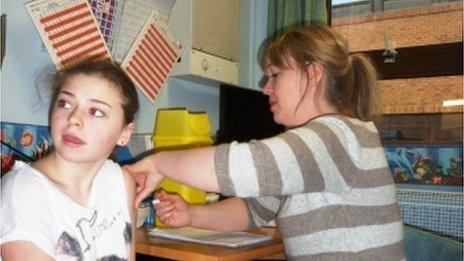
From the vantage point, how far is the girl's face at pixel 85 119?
1.05m

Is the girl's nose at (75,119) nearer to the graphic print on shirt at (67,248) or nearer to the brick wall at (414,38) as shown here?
the graphic print on shirt at (67,248)

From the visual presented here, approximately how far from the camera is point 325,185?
1037 mm

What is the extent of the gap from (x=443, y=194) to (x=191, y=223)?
1680mm

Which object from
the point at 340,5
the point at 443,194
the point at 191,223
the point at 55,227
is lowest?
the point at 443,194

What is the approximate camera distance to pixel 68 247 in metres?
1.00

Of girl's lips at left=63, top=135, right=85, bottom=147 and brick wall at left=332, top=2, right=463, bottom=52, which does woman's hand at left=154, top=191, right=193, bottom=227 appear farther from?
brick wall at left=332, top=2, right=463, bottom=52

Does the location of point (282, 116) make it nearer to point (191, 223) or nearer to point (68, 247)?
point (191, 223)

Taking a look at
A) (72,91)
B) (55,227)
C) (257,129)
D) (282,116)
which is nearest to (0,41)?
(72,91)

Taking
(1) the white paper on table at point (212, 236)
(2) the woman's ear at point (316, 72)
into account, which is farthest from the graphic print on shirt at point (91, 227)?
(2) the woman's ear at point (316, 72)

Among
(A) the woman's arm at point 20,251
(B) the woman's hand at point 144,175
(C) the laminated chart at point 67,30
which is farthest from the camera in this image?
(C) the laminated chart at point 67,30

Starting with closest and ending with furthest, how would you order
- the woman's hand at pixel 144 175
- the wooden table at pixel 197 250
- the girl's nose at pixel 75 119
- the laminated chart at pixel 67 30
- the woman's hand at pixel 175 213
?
1. the girl's nose at pixel 75 119
2. the woman's hand at pixel 144 175
3. the wooden table at pixel 197 250
4. the woman's hand at pixel 175 213
5. the laminated chart at pixel 67 30

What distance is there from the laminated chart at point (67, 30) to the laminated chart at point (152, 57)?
0.20 metres

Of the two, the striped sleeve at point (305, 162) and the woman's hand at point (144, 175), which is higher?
the striped sleeve at point (305, 162)

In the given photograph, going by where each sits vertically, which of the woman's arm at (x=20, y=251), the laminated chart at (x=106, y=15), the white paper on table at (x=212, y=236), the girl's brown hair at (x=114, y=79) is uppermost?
the laminated chart at (x=106, y=15)
